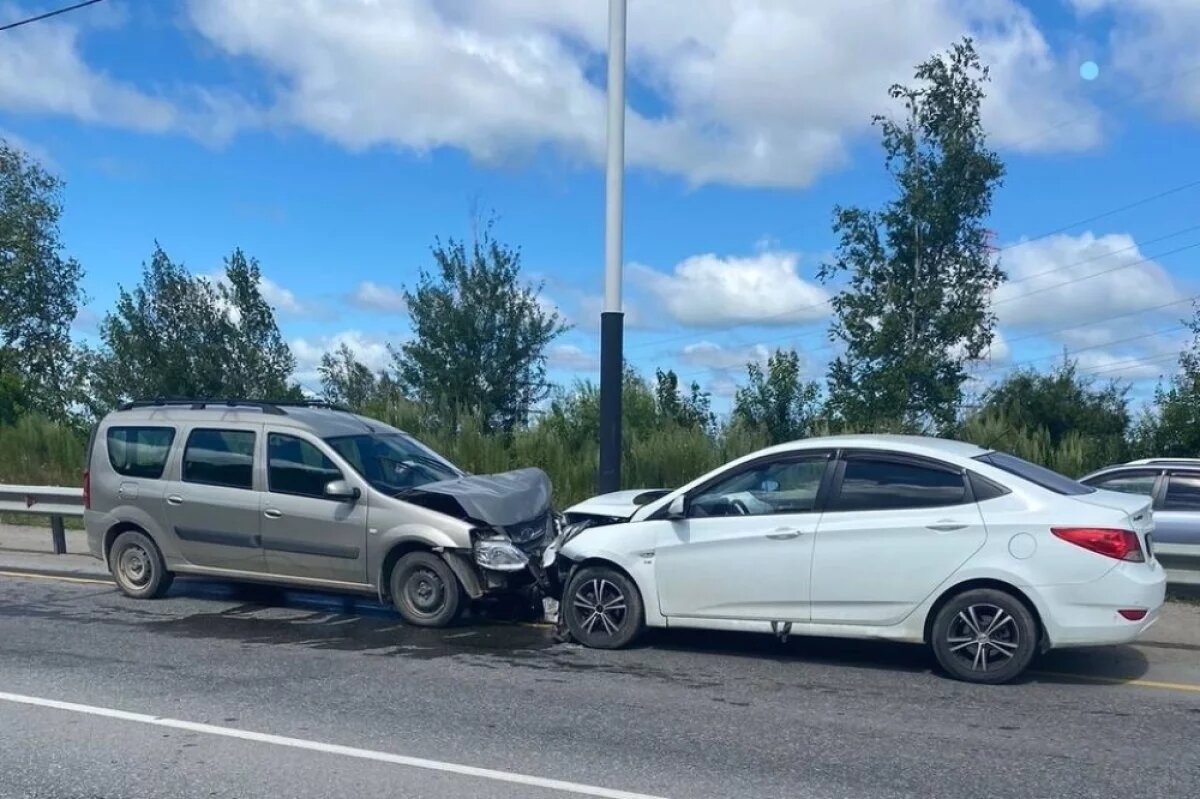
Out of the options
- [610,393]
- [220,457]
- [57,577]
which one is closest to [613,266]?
[610,393]

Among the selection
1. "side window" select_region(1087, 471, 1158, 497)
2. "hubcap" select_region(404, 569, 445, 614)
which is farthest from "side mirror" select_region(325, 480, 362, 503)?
"side window" select_region(1087, 471, 1158, 497)

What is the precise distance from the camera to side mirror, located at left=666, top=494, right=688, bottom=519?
9.16 metres

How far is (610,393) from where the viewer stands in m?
12.5

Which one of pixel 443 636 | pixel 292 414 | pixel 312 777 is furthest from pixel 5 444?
pixel 312 777

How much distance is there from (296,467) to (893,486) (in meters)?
5.31

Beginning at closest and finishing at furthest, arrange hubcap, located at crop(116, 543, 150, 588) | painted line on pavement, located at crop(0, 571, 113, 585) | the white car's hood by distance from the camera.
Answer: the white car's hood, hubcap, located at crop(116, 543, 150, 588), painted line on pavement, located at crop(0, 571, 113, 585)

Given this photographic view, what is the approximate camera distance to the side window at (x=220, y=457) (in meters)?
11.1

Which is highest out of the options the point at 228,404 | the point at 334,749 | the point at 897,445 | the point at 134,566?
the point at 228,404

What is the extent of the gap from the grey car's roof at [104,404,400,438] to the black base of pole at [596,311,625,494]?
7.22 feet

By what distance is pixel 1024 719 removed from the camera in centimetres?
734

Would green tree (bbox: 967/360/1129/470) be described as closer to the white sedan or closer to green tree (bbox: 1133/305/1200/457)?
green tree (bbox: 1133/305/1200/457)

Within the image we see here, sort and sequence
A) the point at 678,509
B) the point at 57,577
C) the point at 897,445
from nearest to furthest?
1. the point at 897,445
2. the point at 678,509
3. the point at 57,577

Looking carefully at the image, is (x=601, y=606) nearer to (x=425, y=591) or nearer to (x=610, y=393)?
(x=425, y=591)

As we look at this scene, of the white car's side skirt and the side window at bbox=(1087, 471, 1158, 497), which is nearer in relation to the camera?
the white car's side skirt
